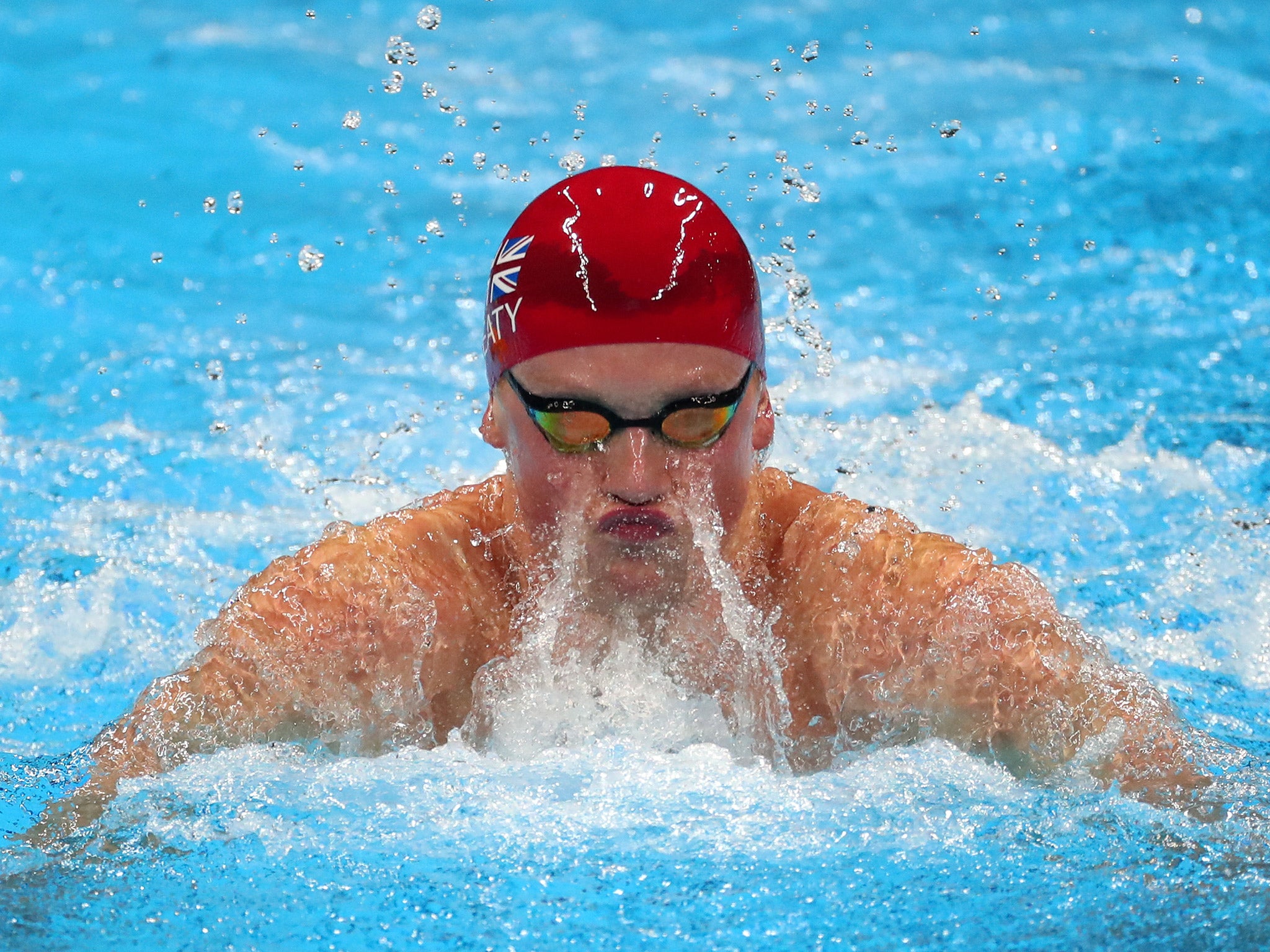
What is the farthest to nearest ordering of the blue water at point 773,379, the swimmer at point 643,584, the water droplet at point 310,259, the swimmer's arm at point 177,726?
the water droplet at point 310,259
the swimmer at point 643,584
the swimmer's arm at point 177,726
the blue water at point 773,379

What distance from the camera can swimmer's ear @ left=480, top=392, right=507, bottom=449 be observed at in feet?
7.79

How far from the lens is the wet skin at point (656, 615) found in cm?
215

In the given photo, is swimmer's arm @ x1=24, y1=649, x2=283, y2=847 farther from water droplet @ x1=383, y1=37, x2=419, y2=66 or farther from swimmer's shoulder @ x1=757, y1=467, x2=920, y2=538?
water droplet @ x1=383, y1=37, x2=419, y2=66

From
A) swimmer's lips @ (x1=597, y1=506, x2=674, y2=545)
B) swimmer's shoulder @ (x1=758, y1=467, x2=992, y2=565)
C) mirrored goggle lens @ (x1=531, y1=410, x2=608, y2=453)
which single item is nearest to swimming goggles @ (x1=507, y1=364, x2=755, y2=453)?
mirrored goggle lens @ (x1=531, y1=410, x2=608, y2=453)

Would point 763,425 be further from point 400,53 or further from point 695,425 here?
point 400,53

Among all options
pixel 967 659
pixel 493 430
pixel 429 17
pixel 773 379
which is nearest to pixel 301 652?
pixel 493 430

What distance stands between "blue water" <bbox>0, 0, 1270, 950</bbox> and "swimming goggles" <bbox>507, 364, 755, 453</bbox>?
512mm

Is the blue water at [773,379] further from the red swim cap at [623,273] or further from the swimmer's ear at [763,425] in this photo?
the red swim cap at [623,273]

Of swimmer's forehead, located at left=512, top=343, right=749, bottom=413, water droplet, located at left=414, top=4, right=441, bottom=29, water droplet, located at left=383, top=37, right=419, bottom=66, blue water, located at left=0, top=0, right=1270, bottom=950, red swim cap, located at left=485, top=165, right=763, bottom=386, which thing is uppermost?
water droplet, located at left=414, top=4, right=441, bottom=29

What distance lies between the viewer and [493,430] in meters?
2.43

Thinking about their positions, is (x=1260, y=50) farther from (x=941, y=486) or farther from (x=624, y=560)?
(x=624, y=560)

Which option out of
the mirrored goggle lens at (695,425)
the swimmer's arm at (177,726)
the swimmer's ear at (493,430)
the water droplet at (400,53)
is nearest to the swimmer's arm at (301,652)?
the swimmer's arm at (177,726)

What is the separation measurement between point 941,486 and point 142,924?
2.60 meters

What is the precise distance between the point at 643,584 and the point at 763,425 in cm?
37
